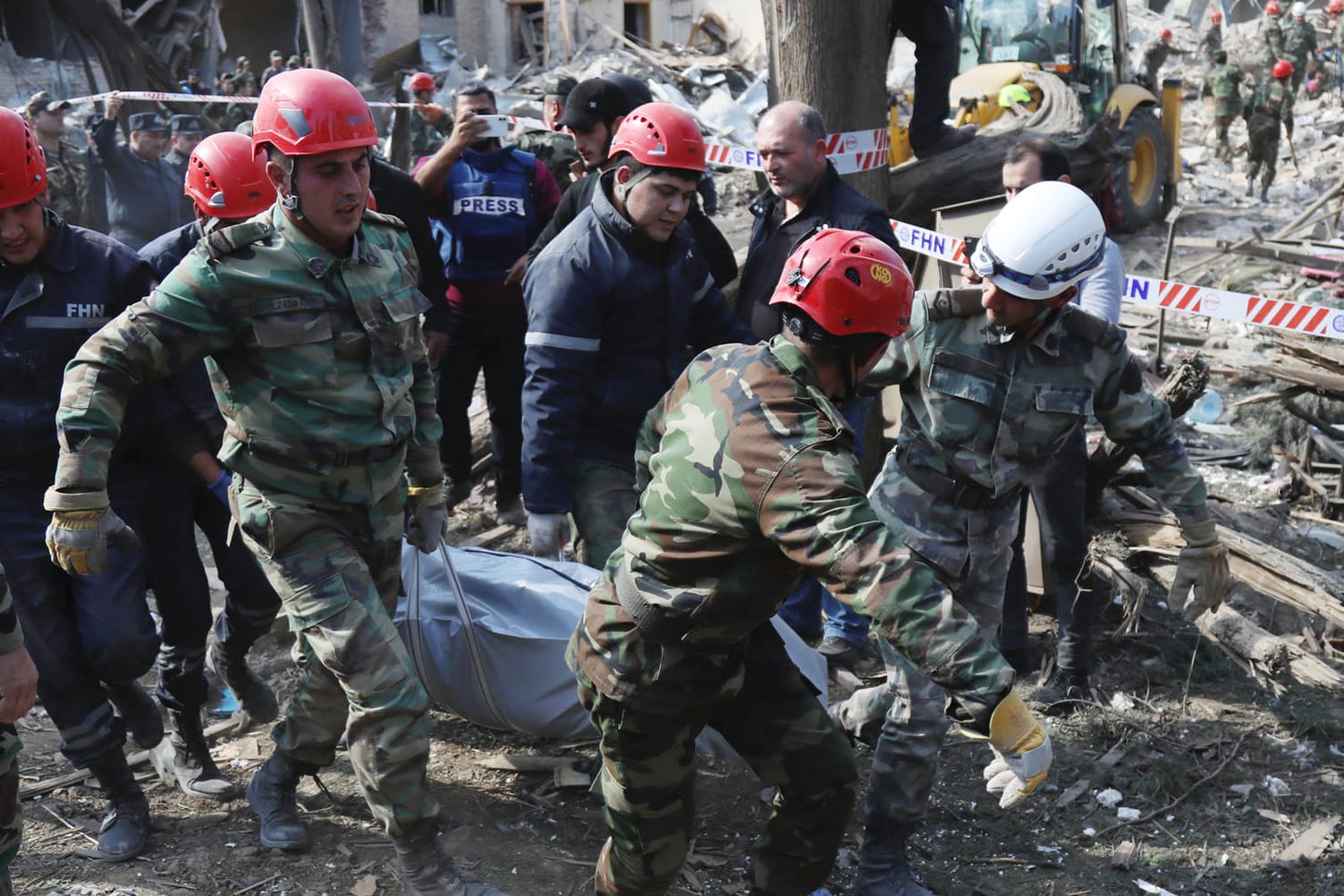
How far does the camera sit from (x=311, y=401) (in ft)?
11.2

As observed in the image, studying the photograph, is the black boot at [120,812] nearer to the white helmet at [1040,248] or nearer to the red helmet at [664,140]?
the red helmet at [664,140]

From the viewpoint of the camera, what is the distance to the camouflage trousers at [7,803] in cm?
287

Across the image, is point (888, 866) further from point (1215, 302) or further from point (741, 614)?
point (1215, 302)

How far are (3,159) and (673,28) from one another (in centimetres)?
2518

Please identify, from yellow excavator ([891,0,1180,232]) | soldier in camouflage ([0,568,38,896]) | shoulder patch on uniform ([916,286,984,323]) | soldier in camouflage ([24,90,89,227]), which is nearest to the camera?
soldier in camouflage ([0,568,38,896])

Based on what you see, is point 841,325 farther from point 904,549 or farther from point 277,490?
point 277,490

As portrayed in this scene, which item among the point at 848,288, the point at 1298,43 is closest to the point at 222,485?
→ the point at 848,288

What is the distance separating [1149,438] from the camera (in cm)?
377

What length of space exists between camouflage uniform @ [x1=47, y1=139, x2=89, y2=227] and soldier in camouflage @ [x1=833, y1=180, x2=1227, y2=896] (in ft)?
26.8

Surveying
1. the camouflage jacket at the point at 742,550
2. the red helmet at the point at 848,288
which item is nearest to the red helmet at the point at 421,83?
the camouflage jacket at the point at 742,550

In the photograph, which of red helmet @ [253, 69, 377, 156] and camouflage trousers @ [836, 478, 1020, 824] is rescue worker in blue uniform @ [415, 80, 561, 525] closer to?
red helmet @ [253, 69, 377, 156]

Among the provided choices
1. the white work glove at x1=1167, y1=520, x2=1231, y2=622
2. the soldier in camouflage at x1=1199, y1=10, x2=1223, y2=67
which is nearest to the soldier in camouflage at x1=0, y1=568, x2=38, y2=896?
the white work glove at x1=1167, y1=520, x2=1231, y2=622

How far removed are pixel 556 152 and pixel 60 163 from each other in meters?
5.15

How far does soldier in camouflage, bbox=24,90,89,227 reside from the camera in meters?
8.84
